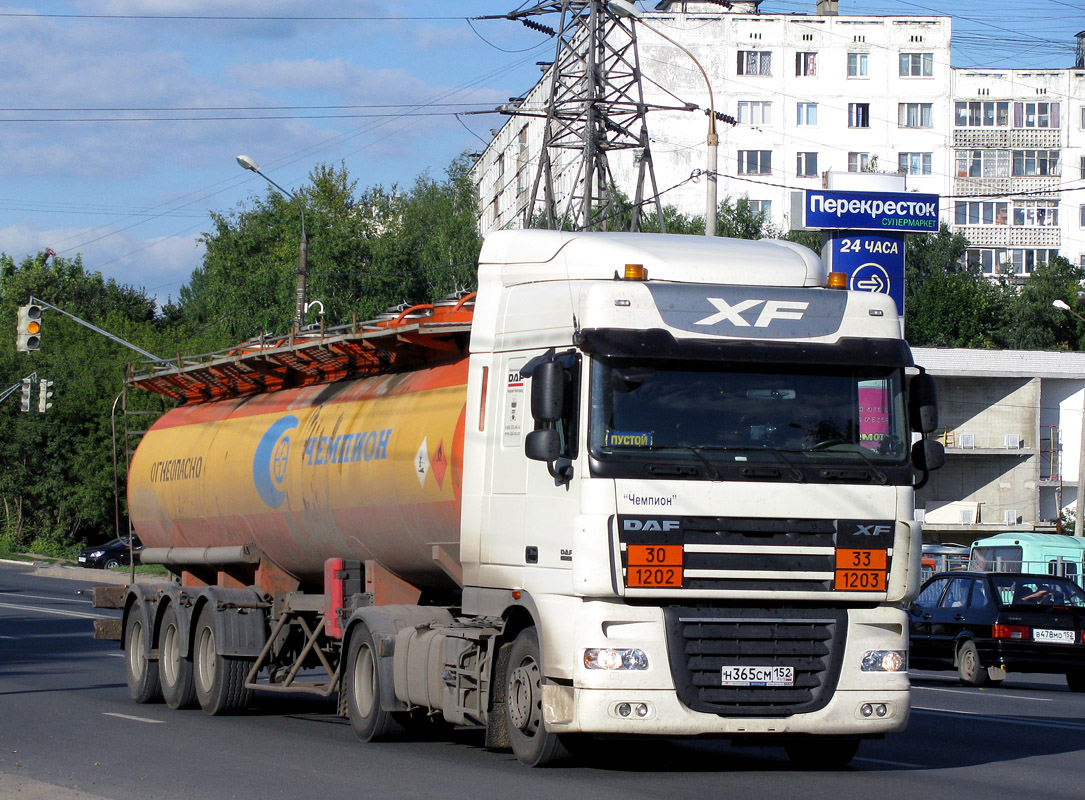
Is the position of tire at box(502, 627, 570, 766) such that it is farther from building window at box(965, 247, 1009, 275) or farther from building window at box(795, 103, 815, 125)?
building window at box(965, 247, 1009, 275)

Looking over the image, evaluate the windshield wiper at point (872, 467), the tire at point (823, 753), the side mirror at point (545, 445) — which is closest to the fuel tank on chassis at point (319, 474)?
the side mirror at point (545, 445)

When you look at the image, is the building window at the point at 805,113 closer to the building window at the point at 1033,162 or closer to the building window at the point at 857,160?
the building window at the point at 857,160

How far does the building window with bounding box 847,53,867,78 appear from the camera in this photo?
258 ft

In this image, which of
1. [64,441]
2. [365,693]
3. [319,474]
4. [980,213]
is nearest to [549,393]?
[365,693]

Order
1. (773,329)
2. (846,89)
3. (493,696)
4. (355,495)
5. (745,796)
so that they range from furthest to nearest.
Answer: (846,89) < (355,495) < (493,696) < (773,329) < (745,796)

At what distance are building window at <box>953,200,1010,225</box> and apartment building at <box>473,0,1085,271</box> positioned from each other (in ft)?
0.26

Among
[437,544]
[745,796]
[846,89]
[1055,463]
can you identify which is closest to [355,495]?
[437,544]

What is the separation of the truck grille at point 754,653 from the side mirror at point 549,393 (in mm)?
1425

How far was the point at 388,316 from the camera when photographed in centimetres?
1395

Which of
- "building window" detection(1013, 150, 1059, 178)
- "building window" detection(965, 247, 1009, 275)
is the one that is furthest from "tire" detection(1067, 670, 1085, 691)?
"building window" detection(965, 247, 1009, 275)

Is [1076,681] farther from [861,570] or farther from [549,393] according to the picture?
[549,393]

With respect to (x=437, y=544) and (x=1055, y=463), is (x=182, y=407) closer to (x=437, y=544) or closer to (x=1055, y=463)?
(x=437, y=544)

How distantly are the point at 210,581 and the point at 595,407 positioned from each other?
8.69 metres

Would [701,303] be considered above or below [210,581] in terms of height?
above
